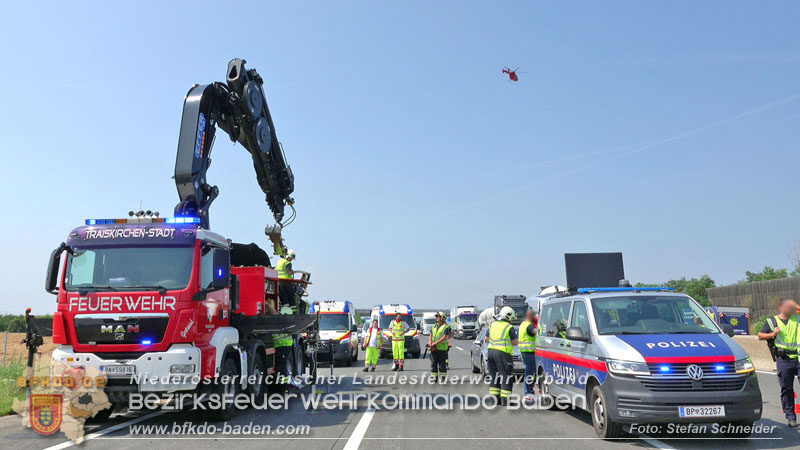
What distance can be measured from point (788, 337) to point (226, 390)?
8173 mm

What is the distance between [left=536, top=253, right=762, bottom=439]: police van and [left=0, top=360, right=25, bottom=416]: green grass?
9.56 meters

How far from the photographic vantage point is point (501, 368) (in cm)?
1095

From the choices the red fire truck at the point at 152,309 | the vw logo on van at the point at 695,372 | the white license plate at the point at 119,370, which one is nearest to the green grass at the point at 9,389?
the red fire truck at the point at 152,309

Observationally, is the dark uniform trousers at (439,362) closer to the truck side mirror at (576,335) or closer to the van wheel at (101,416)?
the truck side mirror at (576,335)

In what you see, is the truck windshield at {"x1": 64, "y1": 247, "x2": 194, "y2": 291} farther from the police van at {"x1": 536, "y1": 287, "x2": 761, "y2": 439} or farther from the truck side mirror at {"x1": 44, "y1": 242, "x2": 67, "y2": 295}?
the police van at {"x1": 536, "y1": 287, "x2": 761, "y2": 439}

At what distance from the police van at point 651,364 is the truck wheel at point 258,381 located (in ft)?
18.0

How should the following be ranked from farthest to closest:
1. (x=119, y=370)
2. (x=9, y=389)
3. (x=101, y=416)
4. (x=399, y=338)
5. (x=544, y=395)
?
(x=399, y=338)
(x=9, y=389)
(x=544, y=395)
(x=101, y=416)
(x=119, y=370)

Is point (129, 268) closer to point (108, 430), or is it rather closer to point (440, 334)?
point (108, 430)

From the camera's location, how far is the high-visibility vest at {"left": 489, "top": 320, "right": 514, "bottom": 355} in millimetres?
10906

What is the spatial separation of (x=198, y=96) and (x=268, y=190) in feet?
13.9

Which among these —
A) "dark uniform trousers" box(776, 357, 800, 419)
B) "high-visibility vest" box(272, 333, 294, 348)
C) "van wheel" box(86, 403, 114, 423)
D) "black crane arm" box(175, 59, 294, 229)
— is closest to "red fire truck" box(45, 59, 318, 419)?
"van wheel" box(86, 403, 114, 423)

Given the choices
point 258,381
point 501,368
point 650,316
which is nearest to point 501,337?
point 501,368

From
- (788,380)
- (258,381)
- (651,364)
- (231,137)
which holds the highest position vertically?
(231,137)

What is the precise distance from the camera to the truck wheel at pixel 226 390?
9.75 metres
